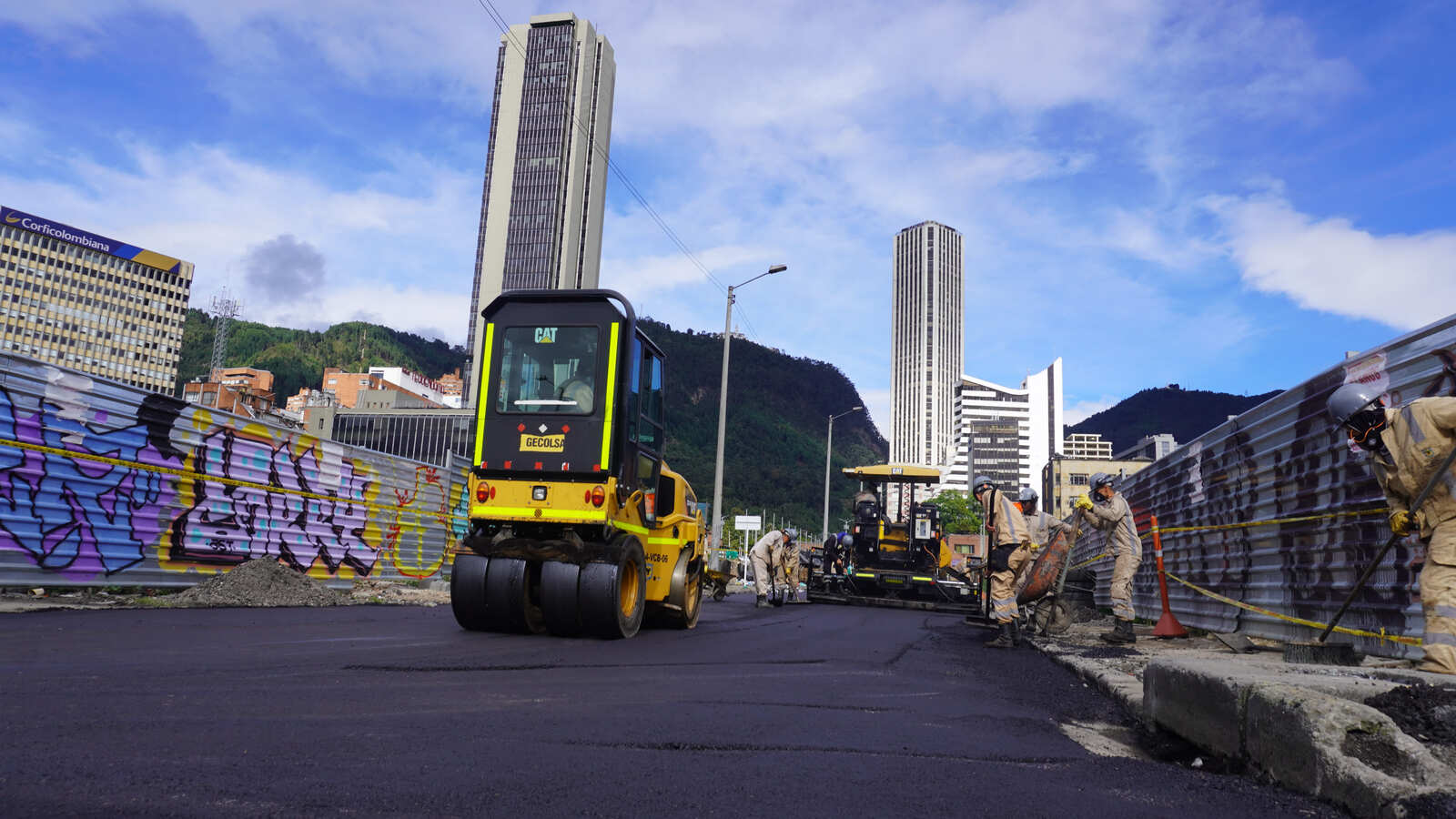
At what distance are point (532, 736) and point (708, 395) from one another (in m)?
146

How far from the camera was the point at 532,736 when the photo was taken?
11.4 feet

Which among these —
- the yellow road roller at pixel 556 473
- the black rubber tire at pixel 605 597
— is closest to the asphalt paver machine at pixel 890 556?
the black rubber tire at pixel 605 597

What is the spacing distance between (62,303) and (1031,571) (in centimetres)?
15500

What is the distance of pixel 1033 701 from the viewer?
16.8ft

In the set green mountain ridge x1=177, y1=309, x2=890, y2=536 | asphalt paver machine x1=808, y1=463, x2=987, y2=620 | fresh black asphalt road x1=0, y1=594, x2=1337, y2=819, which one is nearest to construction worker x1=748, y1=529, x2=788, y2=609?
asphalt paver machine x1=808, y1=463, x2=987, y2=620

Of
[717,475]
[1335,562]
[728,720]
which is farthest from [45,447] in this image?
[717,475]

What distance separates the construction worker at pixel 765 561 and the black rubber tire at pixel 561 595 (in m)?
8.63

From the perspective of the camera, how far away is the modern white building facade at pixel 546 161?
101500 mm

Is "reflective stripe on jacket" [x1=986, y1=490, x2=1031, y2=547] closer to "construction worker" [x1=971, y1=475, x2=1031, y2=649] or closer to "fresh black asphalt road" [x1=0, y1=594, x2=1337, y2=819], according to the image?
"construction worker" [x1=971, y1=475, x2=1031, y2=649]

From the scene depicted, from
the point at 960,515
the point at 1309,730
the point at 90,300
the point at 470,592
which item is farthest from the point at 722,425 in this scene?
the point at 90,300

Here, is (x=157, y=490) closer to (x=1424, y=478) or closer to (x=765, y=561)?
(x=765, y=561)

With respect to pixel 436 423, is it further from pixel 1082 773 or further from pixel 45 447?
pixel 1082 773

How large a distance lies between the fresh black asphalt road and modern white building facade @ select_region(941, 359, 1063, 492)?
165 meters

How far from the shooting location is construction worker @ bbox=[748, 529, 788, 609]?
54.5ft
